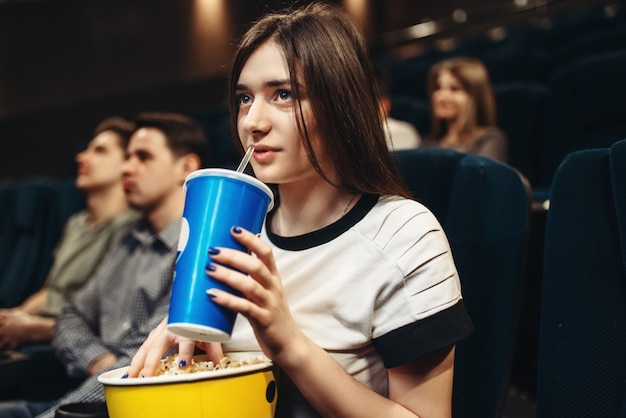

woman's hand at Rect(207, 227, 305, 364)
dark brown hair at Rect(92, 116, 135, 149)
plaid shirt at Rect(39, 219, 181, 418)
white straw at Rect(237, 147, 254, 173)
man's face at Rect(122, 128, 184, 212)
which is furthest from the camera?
dark brown hair at Rect(92, 116, 135, 149)

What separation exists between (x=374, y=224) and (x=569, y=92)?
1.08 m

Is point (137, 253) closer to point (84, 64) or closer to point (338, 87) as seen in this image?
point (338, 87)

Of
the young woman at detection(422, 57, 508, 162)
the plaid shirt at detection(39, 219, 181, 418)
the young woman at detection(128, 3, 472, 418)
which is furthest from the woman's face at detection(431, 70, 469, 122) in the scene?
the young woman at detection(128, 3, 472, 418)

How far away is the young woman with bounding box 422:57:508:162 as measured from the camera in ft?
6.19

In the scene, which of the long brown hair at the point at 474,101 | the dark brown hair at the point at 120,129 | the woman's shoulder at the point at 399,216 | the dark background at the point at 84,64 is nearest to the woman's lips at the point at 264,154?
A: the woman's shoulder at the point at 399,216

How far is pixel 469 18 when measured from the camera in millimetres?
3816

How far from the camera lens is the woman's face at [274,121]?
0.60 m

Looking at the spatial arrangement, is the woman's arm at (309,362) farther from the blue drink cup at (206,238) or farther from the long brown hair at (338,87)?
the long brown hair at (338,87)

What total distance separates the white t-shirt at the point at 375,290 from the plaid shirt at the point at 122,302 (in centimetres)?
46

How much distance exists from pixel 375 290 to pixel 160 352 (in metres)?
0.19

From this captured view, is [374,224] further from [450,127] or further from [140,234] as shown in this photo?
[450,127]

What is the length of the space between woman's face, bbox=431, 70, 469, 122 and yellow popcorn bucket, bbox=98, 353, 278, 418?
5.17 feet

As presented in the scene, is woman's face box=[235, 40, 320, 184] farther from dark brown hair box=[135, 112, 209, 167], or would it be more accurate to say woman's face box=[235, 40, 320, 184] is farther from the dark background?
the dark background

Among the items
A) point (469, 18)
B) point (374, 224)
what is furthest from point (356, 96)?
point (469, 18)
